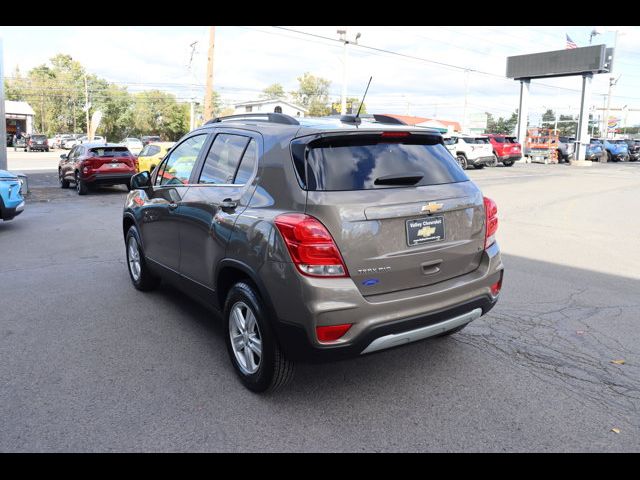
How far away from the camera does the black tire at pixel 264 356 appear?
3.52m

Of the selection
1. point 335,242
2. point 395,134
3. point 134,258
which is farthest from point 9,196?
point 335,242

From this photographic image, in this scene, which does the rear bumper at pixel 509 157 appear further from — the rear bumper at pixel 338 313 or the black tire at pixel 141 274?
the rear bumper at pixel 338 313

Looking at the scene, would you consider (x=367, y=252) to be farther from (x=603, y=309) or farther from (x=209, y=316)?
(x=603, y=309)

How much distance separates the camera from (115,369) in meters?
4.16

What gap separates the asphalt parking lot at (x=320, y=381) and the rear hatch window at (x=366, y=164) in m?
1.44

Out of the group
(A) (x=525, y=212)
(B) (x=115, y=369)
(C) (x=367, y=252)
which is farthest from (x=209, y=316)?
(A) (x=525, y=212)

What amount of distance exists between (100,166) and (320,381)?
595 inches

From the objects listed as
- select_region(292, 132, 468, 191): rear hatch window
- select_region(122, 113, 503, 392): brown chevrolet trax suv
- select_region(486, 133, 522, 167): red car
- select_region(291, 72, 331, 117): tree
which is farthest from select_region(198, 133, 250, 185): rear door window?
select_region(291, 72, 331, 117): tree

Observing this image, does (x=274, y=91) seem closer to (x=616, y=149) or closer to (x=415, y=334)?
(x=616, y=149)

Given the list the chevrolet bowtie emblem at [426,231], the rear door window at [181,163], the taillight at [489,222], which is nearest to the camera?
the chevrolet bowtie emblem at [426,231]

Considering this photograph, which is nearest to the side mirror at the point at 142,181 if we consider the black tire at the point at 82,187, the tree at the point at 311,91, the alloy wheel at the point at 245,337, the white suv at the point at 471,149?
the alloy wheel at the point at 245,337

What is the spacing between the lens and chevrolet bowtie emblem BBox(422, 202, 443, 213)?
3.57m
